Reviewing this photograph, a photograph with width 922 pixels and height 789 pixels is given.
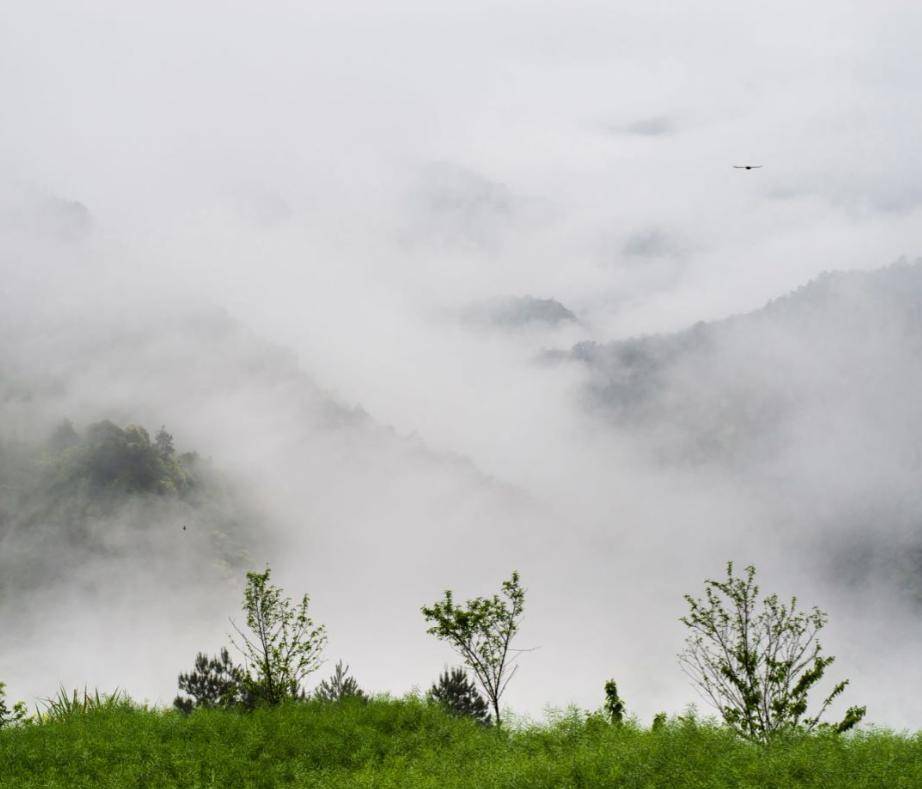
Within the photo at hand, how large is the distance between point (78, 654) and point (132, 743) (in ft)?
558

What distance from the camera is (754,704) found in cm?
2552

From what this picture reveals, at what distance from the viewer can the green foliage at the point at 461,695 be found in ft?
102

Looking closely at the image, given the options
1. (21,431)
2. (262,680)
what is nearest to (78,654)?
(21,431)

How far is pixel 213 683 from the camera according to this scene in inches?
1353

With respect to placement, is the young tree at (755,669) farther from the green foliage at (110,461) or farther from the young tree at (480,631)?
the green foliage at (110,461)

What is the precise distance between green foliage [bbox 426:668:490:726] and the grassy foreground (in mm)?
4845

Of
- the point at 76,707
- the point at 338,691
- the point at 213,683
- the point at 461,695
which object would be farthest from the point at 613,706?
the point at 76,707

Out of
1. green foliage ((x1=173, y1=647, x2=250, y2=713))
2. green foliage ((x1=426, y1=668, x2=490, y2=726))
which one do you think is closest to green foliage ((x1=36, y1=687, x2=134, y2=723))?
green foliage ((x1=173, y1=647, x2=250, y2=713))

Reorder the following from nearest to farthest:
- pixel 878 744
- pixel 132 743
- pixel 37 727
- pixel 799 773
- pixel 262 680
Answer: pixel 799 773
pixel 878 744
pixel 132 743
pixel 37 727
pixel 262 680

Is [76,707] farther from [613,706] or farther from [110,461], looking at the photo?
[110,461]

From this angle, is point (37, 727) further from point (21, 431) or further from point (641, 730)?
point (21, 431)

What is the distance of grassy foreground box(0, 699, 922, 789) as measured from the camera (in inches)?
662

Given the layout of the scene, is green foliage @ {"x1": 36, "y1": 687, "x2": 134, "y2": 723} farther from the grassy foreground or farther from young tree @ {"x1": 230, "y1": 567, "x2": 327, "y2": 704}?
young tree @ {"x1": 230, "y1": 567, "x2": 327, "y2": 704}

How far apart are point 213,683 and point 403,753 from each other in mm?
15153
